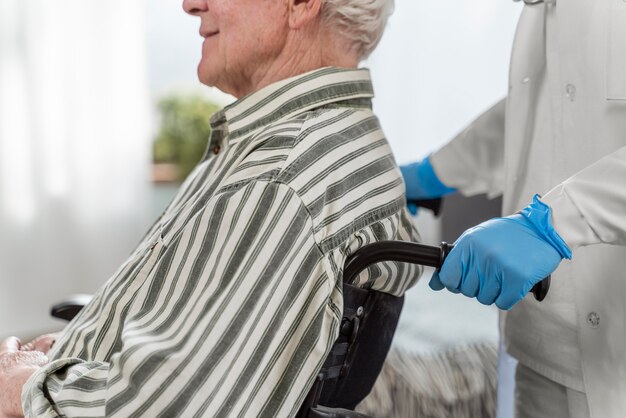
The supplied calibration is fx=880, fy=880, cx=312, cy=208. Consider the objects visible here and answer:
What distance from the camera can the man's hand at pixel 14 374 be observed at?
1135 millimetres

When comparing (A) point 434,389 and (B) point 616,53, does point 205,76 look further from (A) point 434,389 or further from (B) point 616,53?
(A) point 434,389

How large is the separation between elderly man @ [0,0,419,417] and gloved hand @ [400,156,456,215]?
37cm

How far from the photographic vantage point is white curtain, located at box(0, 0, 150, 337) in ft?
11.3

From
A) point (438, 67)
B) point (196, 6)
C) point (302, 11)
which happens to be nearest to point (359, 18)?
point (302, 11)

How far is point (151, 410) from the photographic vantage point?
3.33 feet

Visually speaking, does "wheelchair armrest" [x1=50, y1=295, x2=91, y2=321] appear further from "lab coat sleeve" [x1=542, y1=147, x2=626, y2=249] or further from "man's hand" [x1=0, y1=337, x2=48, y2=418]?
"lab coat sleeve" [x1=542, y1=147, x2=626, y2=249]

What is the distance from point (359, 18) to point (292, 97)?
16 cm

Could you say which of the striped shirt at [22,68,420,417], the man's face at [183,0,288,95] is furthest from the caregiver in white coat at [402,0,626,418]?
the man's face at [183,0,288,95]

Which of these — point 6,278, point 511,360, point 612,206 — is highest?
point 612,206

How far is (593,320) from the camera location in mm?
1219

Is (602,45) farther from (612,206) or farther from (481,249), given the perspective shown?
(481,249)

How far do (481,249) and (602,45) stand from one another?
1.19 ft

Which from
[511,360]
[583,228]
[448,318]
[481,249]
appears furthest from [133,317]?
[448,318]

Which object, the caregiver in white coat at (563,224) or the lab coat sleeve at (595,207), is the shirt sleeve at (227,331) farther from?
the lab coat sleeve at (595,207)
